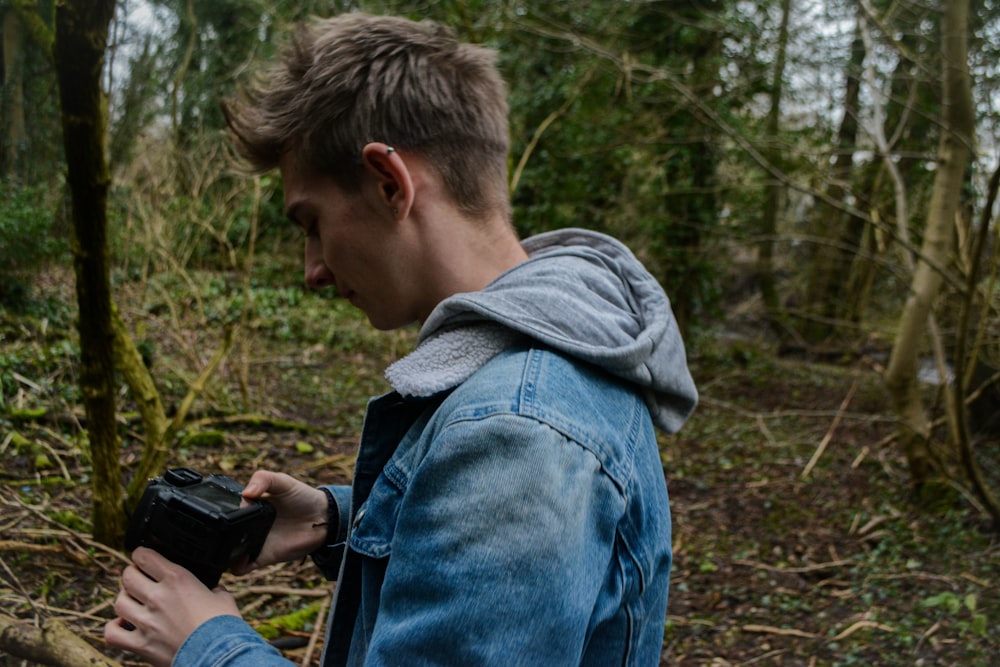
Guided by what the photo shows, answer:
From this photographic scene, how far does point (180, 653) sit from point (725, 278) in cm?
1057

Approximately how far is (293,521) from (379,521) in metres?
0.52

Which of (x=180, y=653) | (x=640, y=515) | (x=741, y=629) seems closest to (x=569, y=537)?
(x=640, y=515)

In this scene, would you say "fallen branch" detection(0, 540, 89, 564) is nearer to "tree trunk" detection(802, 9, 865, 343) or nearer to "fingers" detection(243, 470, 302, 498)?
"fingers" detection(243, 470, 302, 498)

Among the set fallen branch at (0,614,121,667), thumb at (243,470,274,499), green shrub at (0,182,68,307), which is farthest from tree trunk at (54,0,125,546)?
green shrub at (0,182,68,307)

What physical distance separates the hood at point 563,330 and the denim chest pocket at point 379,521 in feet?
0.49

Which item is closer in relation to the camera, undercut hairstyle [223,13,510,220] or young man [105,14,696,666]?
young man [105,14,696,666]

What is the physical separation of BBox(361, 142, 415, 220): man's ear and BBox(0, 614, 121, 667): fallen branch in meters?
1.88

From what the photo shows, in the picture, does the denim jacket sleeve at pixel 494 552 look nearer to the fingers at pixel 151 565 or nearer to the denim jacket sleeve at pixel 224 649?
the denim jacket sleeve at pixel 224 649

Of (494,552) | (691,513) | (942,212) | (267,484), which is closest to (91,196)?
(267,484)

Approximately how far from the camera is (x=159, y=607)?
1157mm

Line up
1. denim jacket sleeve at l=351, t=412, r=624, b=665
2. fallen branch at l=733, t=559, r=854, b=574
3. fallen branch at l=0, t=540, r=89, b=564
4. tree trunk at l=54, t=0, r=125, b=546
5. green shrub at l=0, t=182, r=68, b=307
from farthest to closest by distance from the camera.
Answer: green shrub at l=0, t=182, r=68, b=307 → fallen branch at l=733, t=559, r=854, b=574 → fallen branch at l=0, t=540, r=89, b=564 → tree trunk at l=54, t=0, r=125, b=546 → denim jacket sleeve at l=351, t=412, r=624, b=665

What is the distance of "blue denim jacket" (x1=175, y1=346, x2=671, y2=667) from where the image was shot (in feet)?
3.02

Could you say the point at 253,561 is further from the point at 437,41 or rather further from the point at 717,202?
the point at 717,202

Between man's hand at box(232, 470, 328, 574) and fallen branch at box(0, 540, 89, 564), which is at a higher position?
man's hand at box(232, 470, 328, 574)
